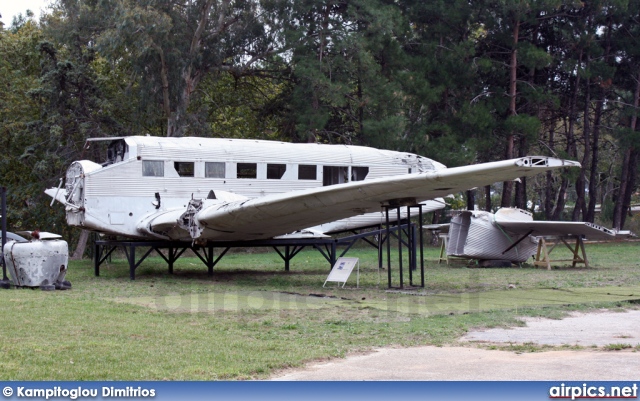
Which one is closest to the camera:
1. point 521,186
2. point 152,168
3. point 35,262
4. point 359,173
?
point 35,262

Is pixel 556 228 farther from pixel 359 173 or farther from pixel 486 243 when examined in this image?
pixel 359 173

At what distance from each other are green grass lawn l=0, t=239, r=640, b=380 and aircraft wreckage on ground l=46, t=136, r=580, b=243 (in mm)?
1323

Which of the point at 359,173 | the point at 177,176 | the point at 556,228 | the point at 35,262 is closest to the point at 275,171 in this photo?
the point at 359,173

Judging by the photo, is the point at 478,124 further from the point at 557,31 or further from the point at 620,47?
the point at 620,47

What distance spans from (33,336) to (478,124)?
26.8 meters

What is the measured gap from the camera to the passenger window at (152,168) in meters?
18.9

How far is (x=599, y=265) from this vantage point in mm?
22672

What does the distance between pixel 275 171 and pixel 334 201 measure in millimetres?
6067

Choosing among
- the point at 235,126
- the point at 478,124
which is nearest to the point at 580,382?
the point at 478,124

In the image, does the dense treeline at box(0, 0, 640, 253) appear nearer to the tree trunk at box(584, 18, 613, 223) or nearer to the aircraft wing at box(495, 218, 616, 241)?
the tree trunk at box(584, 18, 613, 223)

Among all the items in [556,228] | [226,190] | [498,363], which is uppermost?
[226,190]

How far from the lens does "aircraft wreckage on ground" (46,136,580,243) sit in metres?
14.9

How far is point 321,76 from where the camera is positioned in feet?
101

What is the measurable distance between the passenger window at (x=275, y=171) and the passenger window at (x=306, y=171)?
440mm
